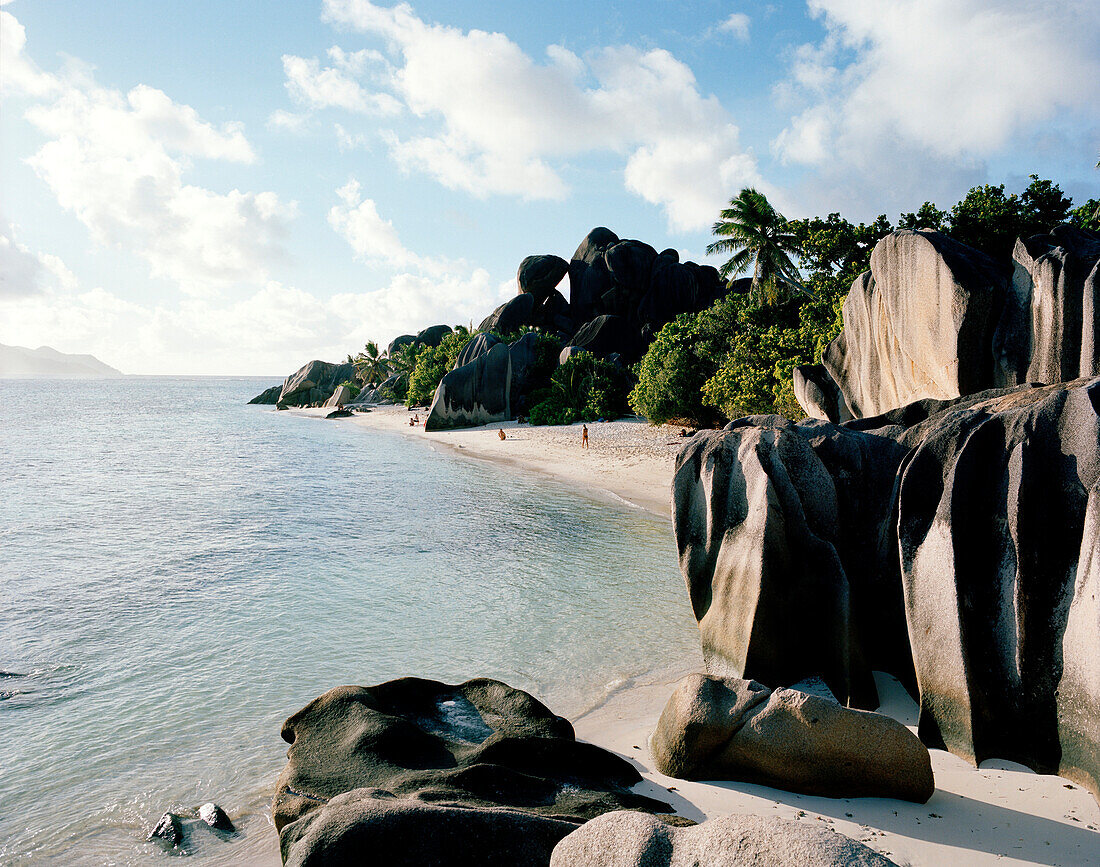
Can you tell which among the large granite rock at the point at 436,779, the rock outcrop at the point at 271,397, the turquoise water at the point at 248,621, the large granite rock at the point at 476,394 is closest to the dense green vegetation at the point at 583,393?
the large granite rock at the point at 476,394

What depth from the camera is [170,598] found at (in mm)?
12344

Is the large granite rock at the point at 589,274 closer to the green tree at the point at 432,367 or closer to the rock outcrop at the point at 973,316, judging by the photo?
the green tree at the point at 432,367

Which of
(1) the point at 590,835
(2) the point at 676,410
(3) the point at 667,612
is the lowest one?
(3) the point at 667,612

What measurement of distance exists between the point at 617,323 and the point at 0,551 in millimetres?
38578

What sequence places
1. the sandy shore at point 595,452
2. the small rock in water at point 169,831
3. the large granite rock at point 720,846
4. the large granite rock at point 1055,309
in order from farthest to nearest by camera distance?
the sandy shore at point 595,452 → the large granite rock at point 1055,309 → the small rock in water at point 169,831 → the large granite rock at point 720,846

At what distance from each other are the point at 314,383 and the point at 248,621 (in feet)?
230

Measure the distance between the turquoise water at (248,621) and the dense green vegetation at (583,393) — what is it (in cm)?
1445

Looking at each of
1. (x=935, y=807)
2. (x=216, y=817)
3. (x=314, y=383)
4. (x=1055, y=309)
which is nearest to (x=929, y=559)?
(x=935, y=807)

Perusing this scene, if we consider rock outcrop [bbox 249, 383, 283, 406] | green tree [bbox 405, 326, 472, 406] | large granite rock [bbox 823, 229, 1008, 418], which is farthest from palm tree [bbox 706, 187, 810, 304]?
rock outcrop [bbox 249, 383, 283, 406]

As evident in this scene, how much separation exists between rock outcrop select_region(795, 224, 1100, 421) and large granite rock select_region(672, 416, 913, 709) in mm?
4321

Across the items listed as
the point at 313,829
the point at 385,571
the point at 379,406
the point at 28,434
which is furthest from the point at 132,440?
the point at 313,829

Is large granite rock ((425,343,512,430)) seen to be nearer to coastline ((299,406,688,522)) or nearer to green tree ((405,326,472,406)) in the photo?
coastline ((299,406,688,522))

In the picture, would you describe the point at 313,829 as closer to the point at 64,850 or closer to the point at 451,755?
the point at 451,755

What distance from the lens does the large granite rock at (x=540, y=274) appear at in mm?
56719
